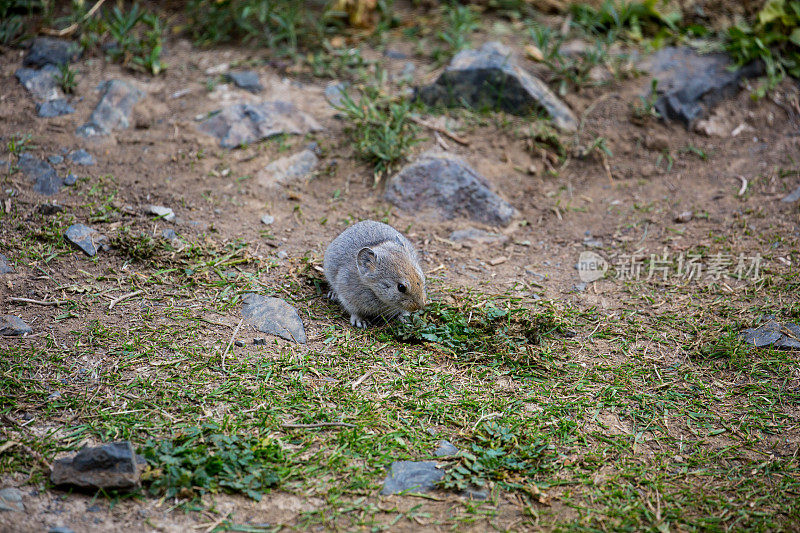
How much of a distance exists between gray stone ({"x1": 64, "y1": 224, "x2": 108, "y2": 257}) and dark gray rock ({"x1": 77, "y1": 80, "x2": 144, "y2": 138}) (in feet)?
6.19

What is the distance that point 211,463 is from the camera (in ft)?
11.5

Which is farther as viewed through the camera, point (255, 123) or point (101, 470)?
point (255, 123)

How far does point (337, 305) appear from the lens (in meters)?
5.59

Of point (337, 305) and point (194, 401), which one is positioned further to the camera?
point (337, 305)

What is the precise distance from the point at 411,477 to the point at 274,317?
192 cm

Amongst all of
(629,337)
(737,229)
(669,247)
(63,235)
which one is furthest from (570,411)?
(63,235)

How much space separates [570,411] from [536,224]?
297 cm

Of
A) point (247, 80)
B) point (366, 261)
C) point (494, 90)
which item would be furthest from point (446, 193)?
point (247, 80)

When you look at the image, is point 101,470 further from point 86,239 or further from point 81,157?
point 81,157

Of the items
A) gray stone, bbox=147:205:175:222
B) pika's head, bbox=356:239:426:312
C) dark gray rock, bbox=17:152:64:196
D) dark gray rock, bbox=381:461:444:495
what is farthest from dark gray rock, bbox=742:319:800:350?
dark gray rock, bbox=17:152:64:196

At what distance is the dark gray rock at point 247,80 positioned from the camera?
312 inches

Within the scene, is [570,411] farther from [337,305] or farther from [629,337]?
[337,305]

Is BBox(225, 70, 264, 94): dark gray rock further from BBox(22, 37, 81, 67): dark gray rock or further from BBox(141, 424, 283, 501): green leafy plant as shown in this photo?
BBox(141, 424, 283, 501): green leafy plant

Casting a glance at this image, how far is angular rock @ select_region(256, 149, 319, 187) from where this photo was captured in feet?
22.9
